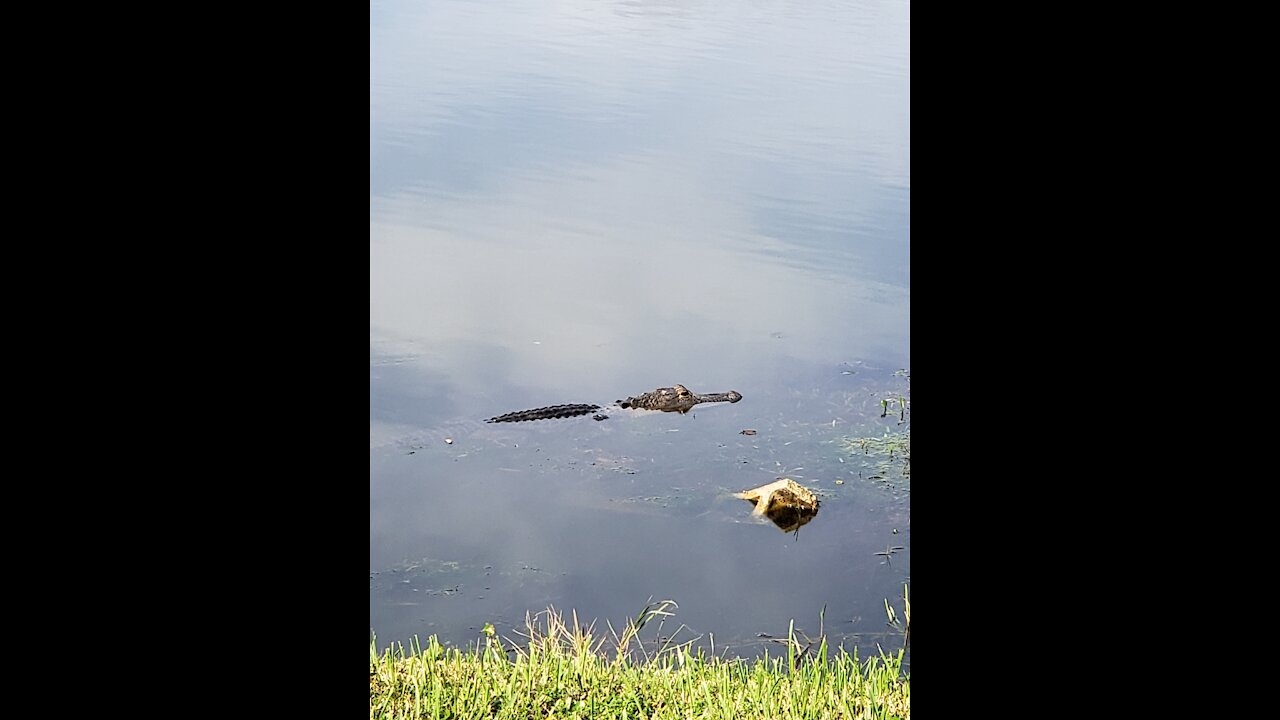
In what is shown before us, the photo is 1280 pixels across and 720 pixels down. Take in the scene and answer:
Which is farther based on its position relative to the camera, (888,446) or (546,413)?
(546,413)

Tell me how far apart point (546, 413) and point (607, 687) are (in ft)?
9.88

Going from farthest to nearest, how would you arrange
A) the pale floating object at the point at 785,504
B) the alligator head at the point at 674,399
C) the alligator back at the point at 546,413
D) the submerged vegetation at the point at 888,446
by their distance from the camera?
the alligator head at the point at 674,399, the alligator back at the point at 546,413, the submerged vegetation at the point at 888,446, the pale floating object at the point at 785,504

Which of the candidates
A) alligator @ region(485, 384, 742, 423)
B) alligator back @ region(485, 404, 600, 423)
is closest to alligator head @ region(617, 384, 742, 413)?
alligator @ region(485, 384, 742, 423)

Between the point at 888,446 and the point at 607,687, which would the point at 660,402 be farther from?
the point at 607,687

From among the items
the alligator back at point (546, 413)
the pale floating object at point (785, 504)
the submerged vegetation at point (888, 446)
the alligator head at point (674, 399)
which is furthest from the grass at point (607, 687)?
the alligator head at point (674, 399)

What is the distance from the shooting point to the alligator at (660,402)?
5621 millimetres

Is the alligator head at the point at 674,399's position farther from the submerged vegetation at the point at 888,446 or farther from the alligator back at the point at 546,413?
the submerged vegetation at the point at 888,446

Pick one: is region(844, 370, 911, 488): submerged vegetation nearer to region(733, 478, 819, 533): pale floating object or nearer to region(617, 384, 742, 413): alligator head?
region(733, 478, 819, 533): pale floating object

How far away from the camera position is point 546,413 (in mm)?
5590

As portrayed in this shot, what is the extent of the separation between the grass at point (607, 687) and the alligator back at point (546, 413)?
275cm

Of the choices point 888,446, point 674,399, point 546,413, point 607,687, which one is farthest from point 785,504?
point 607,687
